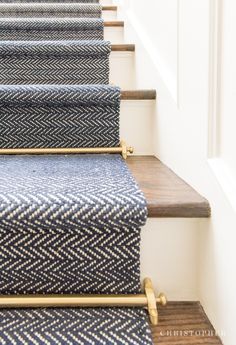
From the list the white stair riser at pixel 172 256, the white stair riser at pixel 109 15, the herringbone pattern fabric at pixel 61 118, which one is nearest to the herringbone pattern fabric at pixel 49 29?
the white stair riser at pixel 109 15

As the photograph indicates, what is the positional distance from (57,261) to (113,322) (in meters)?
0.14

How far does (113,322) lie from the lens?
2.23 ft

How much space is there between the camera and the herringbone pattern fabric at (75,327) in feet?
2.12

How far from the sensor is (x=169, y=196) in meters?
0.78

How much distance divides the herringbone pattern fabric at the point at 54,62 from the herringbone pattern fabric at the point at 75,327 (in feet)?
2.92

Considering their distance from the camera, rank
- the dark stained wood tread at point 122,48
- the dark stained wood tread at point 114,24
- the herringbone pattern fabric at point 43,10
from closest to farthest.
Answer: the dark stained wood tread at point 122,48
the dark stained wood tread at point 114,24
the herringbone pattern fabric at point 43,10

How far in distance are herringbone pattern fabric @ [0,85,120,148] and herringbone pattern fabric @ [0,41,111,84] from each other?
281 mm

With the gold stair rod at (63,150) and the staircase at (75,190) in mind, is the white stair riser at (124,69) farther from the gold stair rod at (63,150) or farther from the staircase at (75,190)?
the gold stair rod at (63,150)

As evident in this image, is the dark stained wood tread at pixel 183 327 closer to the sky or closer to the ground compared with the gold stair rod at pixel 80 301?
closer to the ground

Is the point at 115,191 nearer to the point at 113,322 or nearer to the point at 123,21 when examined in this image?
the point at 113,322

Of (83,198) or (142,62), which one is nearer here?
(83,198)

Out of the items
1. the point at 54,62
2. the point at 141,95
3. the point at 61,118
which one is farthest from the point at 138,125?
the point at 54,62

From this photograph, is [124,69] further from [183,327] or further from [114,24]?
[183,327]

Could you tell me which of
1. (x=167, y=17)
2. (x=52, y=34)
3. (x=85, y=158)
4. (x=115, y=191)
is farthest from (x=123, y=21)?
(x=115, y=191)
